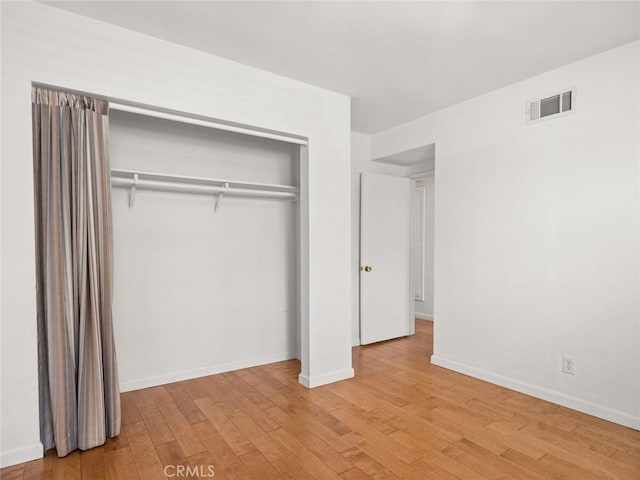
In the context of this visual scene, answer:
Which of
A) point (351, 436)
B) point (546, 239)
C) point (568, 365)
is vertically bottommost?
point (351, 436)

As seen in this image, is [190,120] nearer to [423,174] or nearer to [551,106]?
[551,106]

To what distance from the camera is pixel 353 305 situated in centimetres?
461

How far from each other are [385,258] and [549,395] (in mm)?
2265

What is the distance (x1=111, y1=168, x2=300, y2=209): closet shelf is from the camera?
2891mm

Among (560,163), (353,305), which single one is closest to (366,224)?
(353,305)

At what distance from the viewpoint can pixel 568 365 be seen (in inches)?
114

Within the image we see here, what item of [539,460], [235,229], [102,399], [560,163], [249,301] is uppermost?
[560,163]

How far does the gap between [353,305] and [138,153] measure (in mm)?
2840

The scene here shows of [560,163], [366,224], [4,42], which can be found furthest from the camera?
[366,224]

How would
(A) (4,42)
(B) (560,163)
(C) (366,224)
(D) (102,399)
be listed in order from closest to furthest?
(A) (4,42) < (D) (102,399) < (B) (560,163) < (C) (366,224)

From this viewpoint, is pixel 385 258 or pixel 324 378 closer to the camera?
pixel 324 378

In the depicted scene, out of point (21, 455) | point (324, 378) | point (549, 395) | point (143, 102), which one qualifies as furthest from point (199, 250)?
point (549, 395)

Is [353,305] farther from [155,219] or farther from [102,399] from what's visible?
[102,399]

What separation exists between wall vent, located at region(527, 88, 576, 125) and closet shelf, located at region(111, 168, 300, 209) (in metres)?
2.18
